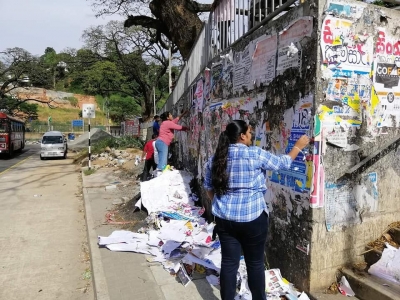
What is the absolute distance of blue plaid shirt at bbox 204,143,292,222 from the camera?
278 centimetres

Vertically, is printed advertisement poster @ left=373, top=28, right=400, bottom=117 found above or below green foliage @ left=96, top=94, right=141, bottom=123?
below

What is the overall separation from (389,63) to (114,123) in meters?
Answer: 64.4

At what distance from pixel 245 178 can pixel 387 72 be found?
2035 mm

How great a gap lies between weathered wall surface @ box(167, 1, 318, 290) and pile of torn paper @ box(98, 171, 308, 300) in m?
0.39

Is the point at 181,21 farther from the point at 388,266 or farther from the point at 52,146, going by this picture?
the point at 52,146

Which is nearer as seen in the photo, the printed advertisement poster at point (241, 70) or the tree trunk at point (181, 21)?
the printed advertisement poster at point (241, 70)

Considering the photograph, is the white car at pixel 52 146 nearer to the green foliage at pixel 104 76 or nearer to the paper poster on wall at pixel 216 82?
the green foliage at pixel 104 76

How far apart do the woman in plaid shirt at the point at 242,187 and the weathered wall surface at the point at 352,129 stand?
675 millimetres

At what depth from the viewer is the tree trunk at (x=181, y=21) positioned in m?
11.0

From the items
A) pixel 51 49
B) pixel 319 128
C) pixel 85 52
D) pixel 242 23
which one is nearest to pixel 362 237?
pixel 319 128

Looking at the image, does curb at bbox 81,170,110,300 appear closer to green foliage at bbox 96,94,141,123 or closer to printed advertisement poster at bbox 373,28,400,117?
printed advertisement poster at bbox 373,28,400,117

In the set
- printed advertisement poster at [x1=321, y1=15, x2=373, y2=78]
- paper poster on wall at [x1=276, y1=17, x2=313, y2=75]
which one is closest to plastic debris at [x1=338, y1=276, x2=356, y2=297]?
printed advertisement poster at [x1=321, y1=15, x2=373, y2=78]

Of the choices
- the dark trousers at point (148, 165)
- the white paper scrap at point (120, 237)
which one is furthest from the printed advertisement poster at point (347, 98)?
the dark trousers at point (148, 165)

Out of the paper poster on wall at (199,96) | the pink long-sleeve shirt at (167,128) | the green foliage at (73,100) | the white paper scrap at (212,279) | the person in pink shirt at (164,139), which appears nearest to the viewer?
the white paper scrap at (212,279)
